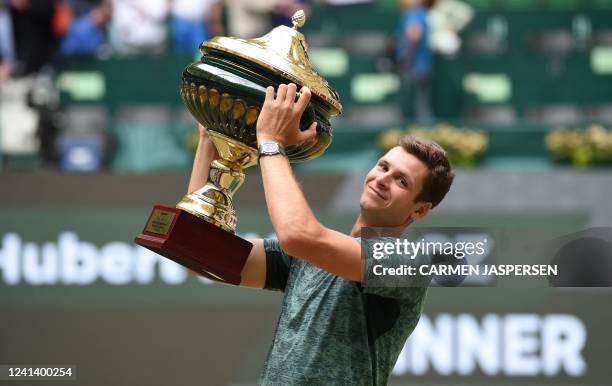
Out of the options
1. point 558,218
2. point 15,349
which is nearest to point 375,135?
point 558,218

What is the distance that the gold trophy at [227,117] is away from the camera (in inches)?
95.0

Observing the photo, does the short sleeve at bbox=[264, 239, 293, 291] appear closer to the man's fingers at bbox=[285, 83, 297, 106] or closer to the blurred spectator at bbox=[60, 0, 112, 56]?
the man's fingers at bbox=[285, 83, 297, 106]

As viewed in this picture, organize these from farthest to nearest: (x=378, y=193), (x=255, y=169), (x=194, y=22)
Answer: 1. (x=194, y=22)
2. (x=255, y=169)
3. (x=378, y=193)

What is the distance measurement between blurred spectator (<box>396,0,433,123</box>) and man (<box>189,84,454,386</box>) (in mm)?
4763

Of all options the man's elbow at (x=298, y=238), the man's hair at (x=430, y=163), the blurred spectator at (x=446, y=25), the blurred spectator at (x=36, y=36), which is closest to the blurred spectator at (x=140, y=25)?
the blurred spectator at (x=36, y=36)

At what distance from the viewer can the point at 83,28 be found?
7.48 metres

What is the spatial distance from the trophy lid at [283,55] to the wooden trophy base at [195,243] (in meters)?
0.39

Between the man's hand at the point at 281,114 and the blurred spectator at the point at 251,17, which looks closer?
the man's hand at the point at 281,114

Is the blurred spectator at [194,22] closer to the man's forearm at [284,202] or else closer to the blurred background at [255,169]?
the blurred background at [255,169]

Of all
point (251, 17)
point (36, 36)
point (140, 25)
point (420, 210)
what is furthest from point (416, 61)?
point (420, 210)

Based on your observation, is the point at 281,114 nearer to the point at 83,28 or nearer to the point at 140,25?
the point at 83,28

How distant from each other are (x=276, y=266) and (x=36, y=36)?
523 cm

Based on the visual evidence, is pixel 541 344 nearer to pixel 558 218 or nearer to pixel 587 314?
pixel 587 314

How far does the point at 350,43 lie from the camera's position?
823cm
